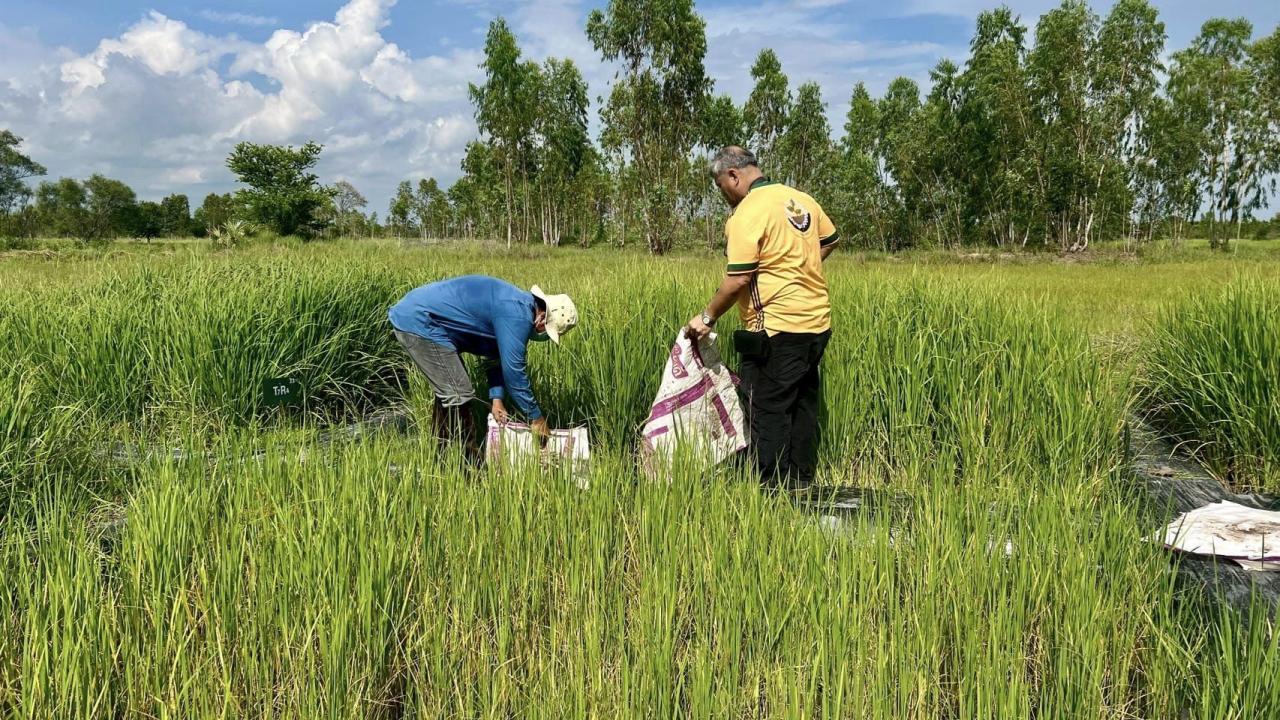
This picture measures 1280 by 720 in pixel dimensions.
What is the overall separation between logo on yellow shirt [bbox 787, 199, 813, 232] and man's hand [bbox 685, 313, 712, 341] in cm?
61

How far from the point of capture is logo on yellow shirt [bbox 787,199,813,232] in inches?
122

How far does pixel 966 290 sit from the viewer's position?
4.85 metres

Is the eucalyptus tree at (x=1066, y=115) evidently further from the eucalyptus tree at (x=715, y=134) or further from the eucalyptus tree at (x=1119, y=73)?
the eucalyptus tree at (x=715, y=134)

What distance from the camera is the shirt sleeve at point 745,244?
301 centimetres

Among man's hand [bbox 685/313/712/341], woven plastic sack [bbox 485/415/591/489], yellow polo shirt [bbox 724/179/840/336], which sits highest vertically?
yellow polo shirt [bbox 724/179/840/336]

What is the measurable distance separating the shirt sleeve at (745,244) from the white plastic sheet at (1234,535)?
1810 mm

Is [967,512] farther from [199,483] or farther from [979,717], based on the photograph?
[199,483]

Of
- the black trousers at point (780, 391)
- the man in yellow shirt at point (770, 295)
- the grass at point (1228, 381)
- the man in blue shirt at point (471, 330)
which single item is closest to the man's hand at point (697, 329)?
the man in yellow shirt at point (770, 295)

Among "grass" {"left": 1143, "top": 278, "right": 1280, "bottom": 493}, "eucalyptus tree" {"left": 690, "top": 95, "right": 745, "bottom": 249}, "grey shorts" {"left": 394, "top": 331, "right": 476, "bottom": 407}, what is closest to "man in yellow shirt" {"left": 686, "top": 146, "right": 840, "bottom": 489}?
"grey shorts" {"left": 394, "top": 331, "right": 476, "bottom": 407}

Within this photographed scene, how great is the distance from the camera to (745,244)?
3.03 metres

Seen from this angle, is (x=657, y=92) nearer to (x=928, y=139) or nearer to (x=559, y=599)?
(x=928, y=139)

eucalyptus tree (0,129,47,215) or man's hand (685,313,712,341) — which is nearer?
man's hand (685,313,712,341)

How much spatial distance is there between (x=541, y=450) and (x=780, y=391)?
118cm

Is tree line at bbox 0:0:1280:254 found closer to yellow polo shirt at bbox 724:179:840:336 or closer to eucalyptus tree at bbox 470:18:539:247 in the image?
eucalyptus tree at bbox 470:18:539:247
